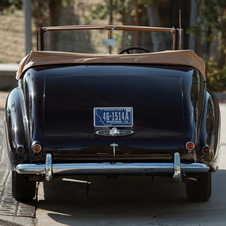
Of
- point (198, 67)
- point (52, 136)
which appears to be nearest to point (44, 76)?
point (52, 136)

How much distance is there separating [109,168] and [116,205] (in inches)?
30.4

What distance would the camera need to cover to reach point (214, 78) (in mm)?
12234

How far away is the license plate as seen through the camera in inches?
139

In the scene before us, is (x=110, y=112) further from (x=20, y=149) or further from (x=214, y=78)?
(x=214, y=78)

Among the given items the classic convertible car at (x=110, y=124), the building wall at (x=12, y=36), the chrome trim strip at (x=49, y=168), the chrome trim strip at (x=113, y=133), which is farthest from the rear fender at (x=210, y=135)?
the building wall at (x=12, y=36)

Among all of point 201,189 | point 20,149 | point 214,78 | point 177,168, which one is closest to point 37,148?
point 20,149

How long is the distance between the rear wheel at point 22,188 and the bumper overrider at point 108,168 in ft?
1.60

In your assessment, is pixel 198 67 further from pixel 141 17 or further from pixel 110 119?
pixel 141 17

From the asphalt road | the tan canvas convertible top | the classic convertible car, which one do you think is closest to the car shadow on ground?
the asphalt road

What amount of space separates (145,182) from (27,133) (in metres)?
1.76

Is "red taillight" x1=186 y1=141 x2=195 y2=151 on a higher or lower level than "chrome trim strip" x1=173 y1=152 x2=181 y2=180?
higher

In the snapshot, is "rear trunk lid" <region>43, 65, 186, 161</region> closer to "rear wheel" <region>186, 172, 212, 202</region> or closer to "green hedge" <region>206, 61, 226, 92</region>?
"rear wheel" <region>186, 172, 212, 202</region>

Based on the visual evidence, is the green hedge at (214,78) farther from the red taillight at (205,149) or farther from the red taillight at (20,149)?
the red taillight at (20,149)

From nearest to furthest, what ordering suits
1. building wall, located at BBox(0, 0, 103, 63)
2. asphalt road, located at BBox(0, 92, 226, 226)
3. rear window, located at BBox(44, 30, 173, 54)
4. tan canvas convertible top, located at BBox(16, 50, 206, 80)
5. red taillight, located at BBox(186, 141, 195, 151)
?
red taillight, located at BBox(186, 141, 195, 151) < asphalt road, located at BBox(0, 92, 226, 226) < tan canvas convertible top, located at BBox(16, 50, 206, 80) < rear window, located at BBox(44, 30, 173, 54) < building wall, located at BBox(0, 0, 103, 63)
